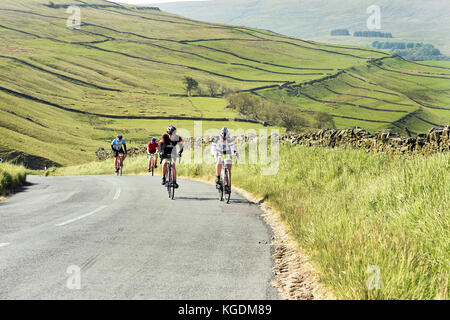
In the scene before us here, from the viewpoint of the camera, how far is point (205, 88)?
13850 cm

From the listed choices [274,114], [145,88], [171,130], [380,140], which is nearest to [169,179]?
[171,130]

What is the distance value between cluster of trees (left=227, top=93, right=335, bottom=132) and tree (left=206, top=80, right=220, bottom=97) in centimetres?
2071

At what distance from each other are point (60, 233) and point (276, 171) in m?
8.65

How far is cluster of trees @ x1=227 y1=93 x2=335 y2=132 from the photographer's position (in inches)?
3959

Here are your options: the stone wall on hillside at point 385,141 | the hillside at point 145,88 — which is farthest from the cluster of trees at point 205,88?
the stone wall on hillside at point 385,141

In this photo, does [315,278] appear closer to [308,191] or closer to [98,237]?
[98,237]

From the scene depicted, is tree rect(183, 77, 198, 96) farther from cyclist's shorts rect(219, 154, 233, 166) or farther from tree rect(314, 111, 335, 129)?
cyclist's shorts rect(219, 154, 233, 166)

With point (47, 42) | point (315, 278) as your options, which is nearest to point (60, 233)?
point (315, 278)

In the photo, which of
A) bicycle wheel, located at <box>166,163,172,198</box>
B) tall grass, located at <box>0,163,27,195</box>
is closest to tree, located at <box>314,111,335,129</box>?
tall grass, located at <box>0,163,27,195</box>

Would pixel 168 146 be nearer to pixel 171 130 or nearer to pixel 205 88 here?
pixel 171 130

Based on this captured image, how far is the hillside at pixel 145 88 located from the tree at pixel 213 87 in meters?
4.29

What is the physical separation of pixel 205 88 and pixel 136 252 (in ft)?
442

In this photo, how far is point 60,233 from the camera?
25.2 ft

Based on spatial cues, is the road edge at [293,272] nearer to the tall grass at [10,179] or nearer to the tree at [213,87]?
the tall grass at [10,179]
